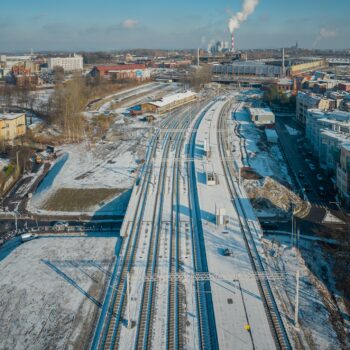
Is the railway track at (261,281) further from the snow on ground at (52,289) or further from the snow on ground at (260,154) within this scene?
the snow on ground at (52,289)

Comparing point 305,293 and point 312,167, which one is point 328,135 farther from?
point 305,293

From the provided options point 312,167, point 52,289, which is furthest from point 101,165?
point 52,289

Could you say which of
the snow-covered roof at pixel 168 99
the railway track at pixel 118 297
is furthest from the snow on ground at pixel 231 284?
the snow-covered roof at pixel 168 99

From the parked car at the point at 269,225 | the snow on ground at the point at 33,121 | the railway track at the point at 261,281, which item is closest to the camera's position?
the railway track at the point at 261,281

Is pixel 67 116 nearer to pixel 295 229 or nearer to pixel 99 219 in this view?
pixel 99 219

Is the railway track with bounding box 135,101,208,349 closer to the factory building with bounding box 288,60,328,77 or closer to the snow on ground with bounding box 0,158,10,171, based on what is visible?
the snow on ground with bounding box 0,158,10,171

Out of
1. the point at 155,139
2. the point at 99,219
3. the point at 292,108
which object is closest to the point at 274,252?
the point at 99,219

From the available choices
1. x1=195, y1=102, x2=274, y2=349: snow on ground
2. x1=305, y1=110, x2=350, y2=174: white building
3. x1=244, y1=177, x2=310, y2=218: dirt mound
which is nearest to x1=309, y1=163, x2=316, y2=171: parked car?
x1=305, y1=110, x2=350, y2=174: white building
